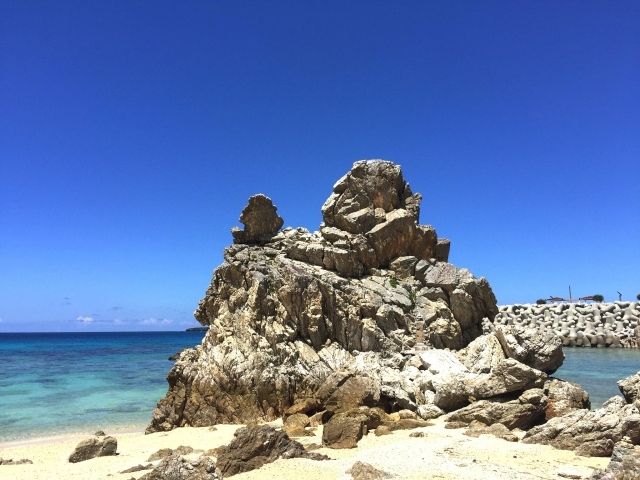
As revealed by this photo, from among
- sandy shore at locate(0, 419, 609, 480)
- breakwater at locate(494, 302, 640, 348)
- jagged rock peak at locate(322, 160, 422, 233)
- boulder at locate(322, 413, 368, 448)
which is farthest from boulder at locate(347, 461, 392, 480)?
breakwater at locate(494, 302, 640, 348)

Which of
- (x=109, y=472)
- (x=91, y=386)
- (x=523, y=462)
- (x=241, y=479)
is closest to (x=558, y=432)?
(x=523, y=462)

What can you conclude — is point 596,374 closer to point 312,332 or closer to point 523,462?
point 312,332

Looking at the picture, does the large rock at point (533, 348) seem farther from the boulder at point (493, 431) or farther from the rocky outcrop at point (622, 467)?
the rocky outcrop at point (622, 467)

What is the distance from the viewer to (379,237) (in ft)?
85.2

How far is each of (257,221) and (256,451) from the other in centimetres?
1456

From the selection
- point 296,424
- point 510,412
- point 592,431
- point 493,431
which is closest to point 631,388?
point 592,431

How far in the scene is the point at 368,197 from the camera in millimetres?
27141

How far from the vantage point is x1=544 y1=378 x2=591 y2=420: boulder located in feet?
53.9

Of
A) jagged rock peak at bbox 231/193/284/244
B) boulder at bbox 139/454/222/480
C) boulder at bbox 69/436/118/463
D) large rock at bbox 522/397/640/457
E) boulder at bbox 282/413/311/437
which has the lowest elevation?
boulder at bbox 69/436/118/463

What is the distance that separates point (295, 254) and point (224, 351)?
20.7 feet

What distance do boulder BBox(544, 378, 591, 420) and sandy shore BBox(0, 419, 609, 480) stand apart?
3550 mm

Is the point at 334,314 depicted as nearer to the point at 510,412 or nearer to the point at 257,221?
the point at 257,221

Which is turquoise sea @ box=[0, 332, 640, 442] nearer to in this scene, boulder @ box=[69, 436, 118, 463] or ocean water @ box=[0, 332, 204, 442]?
ocean water @ box=[0, 332, 204, 442]

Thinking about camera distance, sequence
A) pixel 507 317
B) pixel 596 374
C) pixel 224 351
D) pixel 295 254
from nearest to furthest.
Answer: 1. pixel 224 351
2. pixel 295 254
3. pixel 596 374
4. pixel 507 317
